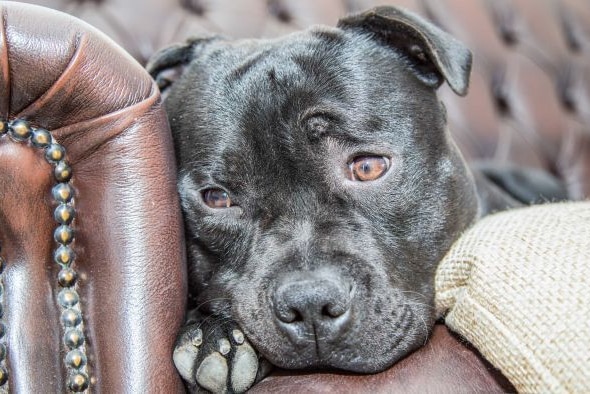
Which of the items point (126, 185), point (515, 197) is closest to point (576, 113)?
point (515, 197)

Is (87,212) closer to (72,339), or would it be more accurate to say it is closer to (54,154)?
(54,154)

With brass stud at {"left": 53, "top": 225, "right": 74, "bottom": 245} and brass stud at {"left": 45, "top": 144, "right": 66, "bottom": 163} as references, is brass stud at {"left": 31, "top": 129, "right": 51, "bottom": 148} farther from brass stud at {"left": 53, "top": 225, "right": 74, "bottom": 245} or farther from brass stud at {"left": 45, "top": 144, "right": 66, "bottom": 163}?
brass stud at {"left": 53, "top": 225, "right": 74, "bottom": 245}

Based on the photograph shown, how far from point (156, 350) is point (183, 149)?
66 centimetres

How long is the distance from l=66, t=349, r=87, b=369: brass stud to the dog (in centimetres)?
18

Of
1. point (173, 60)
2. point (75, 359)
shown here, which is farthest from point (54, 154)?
point (173, 60)

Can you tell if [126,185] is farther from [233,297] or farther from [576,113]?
[576,113]

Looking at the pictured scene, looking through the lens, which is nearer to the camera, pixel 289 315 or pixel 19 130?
pixel 19 130

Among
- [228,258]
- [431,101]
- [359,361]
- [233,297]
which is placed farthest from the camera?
[431,101]

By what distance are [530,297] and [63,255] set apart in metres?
0.79

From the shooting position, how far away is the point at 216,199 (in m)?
1.67

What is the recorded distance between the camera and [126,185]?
3.90 feet

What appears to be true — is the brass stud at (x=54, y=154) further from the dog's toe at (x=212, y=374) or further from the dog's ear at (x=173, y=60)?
the dog's ear at (x=173, y=60)

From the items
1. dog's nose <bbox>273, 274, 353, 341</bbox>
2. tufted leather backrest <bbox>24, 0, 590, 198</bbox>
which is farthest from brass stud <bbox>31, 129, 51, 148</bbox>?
tufted leather backrest <bbox>24, 0, 590, 198</bbox>

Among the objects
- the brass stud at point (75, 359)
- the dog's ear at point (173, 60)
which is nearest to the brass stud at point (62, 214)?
the brass stud at point (75, 359)
